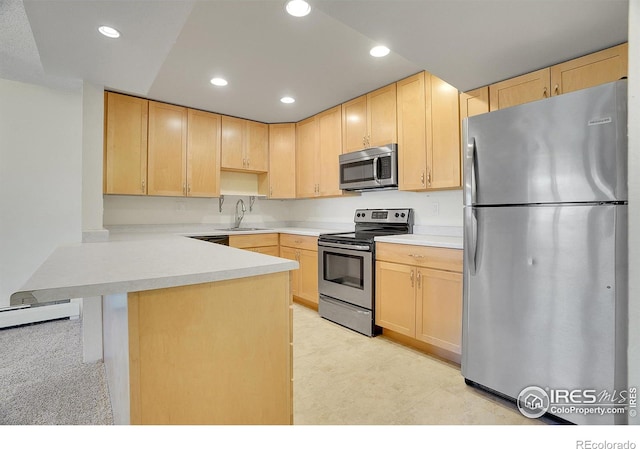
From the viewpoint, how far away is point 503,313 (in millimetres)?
1798

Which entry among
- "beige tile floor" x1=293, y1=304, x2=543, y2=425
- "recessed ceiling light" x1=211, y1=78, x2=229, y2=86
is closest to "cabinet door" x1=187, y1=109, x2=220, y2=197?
"recessed ceiling light" x1=211, y1=78, x2=229, y2=86

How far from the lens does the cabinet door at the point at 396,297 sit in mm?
2498

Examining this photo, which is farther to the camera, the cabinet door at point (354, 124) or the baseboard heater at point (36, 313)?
the cabinet door at point (354, 124)

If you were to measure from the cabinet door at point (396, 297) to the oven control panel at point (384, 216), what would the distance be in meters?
0.63

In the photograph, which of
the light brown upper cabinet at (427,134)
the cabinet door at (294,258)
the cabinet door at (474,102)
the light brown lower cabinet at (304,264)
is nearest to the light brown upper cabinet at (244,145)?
the light brown lower cabinet at (304,264)

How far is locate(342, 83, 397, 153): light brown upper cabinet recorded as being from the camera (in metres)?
2.97

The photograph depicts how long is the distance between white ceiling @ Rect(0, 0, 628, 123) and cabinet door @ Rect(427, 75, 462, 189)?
196 mm

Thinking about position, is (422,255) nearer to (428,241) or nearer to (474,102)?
(428,241)

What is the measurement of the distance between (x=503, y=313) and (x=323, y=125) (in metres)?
2.76

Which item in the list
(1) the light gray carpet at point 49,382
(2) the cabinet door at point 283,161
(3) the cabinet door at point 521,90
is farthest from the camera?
(2) the cabinet door at point 283,161

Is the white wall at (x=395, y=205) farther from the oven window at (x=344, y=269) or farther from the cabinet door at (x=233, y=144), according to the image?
the cabinet door at (x=233, y=144)
